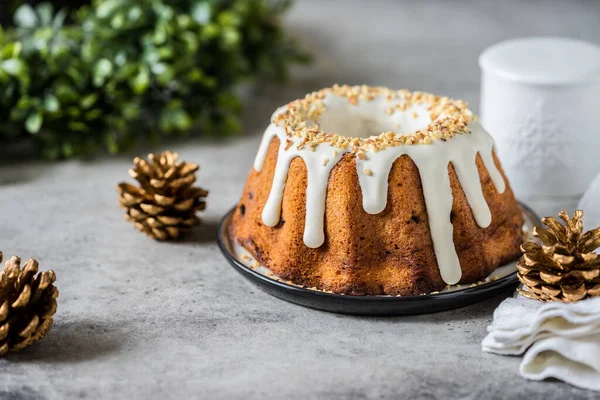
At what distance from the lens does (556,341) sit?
1404 mm

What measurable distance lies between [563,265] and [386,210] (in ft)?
1.15

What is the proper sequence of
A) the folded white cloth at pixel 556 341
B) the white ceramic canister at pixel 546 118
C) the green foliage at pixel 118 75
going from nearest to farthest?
the folded white cloth at pixel 556 341, the white ceramic canister at pixel 546 118, the green foliage at pixel 118 75

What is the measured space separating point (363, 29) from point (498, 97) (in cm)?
187

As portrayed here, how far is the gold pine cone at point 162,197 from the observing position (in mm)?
1922

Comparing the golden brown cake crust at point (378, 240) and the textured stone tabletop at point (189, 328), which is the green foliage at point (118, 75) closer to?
the textured stone tabletop at point (189, 328)

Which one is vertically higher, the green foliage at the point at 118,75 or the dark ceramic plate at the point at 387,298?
the green foliage at the point at 118,75

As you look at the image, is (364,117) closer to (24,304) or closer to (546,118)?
(546,118)

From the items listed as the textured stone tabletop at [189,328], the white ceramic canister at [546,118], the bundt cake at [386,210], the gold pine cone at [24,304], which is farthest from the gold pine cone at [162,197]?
the white ceramic canister at [546,118]

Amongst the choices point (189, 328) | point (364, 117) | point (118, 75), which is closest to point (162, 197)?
point (189, 328)

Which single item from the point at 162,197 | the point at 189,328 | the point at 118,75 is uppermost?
the point at 118,75

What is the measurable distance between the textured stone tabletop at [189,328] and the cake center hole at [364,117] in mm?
427

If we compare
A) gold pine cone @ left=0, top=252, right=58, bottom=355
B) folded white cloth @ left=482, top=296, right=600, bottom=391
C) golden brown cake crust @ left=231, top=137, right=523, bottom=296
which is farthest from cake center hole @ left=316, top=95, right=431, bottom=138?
gold pine cone @ left=0, top=252, right=58, bottom=355

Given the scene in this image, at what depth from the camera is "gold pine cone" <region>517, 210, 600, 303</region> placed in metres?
1.46

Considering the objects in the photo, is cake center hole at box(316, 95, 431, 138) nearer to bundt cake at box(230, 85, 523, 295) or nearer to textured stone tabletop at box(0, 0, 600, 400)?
bundt cake at box(230, 85, 523, 295)
